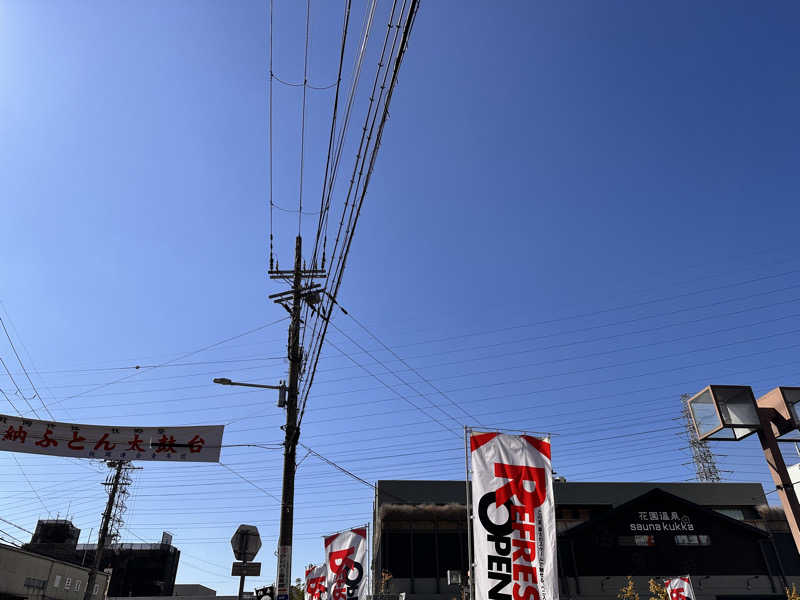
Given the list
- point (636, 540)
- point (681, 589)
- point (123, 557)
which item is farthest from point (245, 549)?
point (123, 557)

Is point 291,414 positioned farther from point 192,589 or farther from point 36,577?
point 192,589

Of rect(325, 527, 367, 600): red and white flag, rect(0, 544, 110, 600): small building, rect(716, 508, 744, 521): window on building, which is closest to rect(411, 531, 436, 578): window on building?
rect(325, 527, 367, 600): red and white flag

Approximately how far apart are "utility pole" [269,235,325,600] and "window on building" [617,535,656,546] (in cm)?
2491

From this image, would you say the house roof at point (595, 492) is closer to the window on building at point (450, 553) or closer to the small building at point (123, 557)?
the window on building at point (450, 553)

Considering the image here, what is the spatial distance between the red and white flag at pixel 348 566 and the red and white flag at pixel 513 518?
675cm

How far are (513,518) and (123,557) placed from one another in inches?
2892

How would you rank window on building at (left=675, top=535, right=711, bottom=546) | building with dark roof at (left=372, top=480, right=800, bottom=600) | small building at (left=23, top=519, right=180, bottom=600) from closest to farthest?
building with dark roof at (left=372, top=480, right=800, bottom=600)
window on building at (left=675, top=535, right=711, bottom=546)
small building at (left=23, top=519, right=180, bottom=600)

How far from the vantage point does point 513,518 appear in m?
7.70

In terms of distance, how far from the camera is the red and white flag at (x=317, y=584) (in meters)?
13.8

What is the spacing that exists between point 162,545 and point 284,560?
67.0 m

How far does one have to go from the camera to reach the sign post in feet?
34.0

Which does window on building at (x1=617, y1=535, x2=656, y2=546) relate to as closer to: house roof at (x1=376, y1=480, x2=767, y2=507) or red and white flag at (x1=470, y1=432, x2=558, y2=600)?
house roof at (x1=376, y1=480, x2=767, y2=507)

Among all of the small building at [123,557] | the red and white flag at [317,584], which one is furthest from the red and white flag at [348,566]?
the small building at [123,557]

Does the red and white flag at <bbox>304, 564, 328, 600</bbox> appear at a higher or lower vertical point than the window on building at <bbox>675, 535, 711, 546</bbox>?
lower
